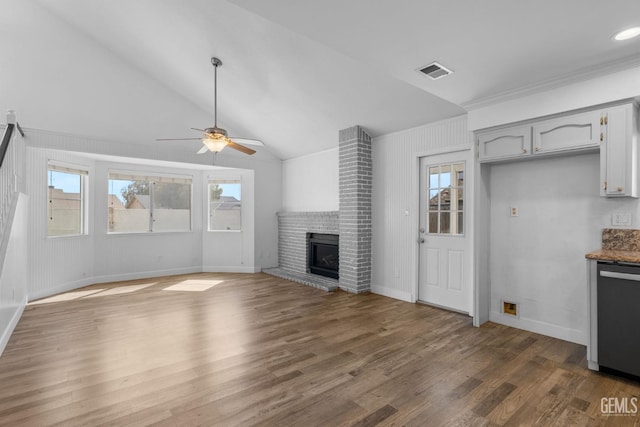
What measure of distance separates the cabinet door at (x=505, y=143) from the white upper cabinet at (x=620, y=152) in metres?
0.61

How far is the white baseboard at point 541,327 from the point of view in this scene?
3.21 m

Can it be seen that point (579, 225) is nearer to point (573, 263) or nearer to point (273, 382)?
point (573, 263)

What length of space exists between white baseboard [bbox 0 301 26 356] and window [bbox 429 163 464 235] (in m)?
5.05

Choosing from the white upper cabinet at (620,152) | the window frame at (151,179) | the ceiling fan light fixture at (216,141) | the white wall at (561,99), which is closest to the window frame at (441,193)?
the white wall at (561,99)

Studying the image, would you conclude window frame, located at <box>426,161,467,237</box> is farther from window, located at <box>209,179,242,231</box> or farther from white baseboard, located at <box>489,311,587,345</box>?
window, located at <box>209,179,242,231</box>

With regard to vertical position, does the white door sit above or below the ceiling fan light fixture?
below

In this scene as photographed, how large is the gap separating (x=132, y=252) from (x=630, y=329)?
7.40 meters

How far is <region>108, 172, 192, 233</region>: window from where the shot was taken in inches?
249

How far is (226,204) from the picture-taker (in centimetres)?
737

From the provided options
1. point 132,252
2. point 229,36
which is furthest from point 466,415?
point 132,252

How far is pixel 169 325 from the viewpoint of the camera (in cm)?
381

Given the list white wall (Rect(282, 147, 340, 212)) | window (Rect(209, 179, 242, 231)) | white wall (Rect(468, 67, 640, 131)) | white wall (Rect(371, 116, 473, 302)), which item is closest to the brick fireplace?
white wall (Rect(371, 116, 473, 302))

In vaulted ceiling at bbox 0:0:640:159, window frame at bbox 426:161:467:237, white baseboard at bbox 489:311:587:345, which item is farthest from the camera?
window frame at bbox 426:161:467:237

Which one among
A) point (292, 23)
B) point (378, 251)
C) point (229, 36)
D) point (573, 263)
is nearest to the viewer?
point (292, 23)
